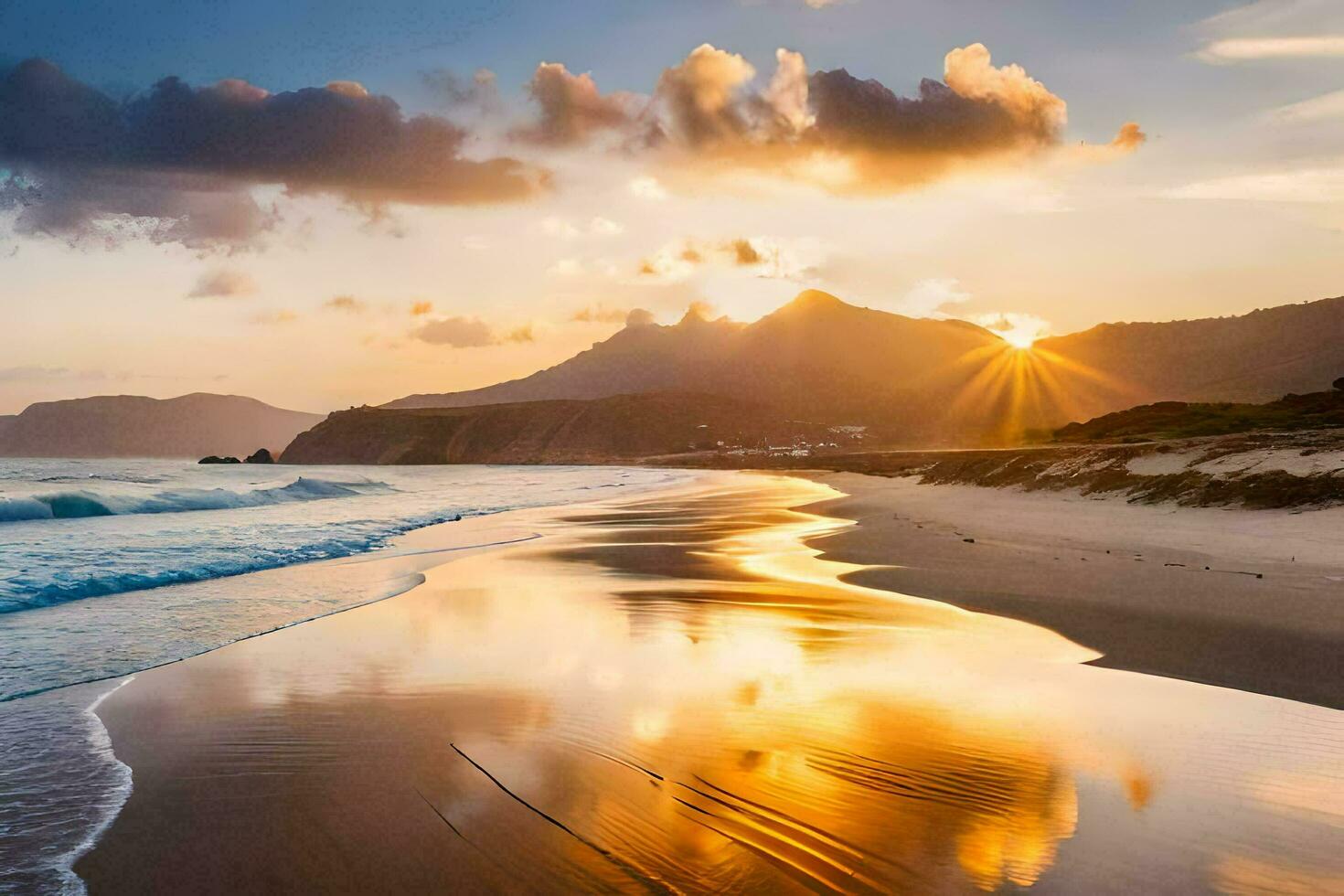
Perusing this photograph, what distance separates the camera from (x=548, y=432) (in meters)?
184

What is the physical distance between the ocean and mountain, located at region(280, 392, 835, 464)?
145 m

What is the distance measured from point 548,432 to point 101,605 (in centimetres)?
17502

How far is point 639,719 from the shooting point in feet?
18.8

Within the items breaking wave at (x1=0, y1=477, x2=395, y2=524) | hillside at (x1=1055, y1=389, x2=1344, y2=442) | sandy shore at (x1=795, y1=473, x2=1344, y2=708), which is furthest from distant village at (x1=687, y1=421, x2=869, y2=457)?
sandy shore at (x1=795, y1=473, x2=1344, y2=708)

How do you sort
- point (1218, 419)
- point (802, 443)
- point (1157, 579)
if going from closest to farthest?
1. point (1157, 579)
2. point (1218, 419)
3. point (802, 443)

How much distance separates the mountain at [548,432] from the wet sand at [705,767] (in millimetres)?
160238

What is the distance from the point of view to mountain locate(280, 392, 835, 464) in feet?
579

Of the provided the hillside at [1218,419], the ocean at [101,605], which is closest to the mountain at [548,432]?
the hillside at [1218,419]

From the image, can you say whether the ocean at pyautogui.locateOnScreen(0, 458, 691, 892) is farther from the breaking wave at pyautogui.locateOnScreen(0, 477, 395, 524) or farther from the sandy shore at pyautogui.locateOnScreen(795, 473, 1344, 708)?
the sandy shore at pyautogui.locateOnScreen(795, 473, 1344, 708)

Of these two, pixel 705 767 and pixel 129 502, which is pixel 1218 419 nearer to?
pixel 705 767

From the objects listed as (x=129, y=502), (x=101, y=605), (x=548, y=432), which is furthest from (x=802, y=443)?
(x=101, y=605)

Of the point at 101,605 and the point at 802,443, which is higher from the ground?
the point at 802,443

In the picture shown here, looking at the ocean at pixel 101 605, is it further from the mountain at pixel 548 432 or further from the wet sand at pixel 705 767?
the mountain at pixel 548 432

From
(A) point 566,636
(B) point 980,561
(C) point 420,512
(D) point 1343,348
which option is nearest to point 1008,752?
(A) point 566,636
